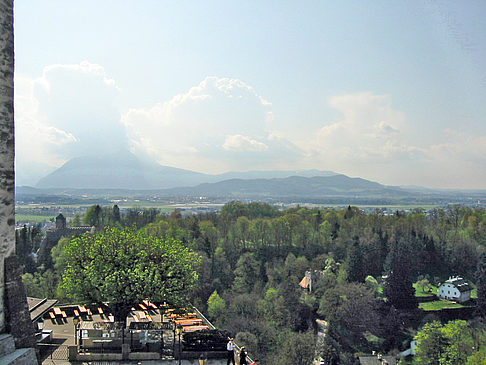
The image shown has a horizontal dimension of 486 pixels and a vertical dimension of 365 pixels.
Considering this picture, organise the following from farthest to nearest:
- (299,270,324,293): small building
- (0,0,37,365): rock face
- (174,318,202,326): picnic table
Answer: (299,270,324,293): small building < (174,318,202,326): picnic table < (0,0,37,365): rock face

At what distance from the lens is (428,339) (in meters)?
32.3

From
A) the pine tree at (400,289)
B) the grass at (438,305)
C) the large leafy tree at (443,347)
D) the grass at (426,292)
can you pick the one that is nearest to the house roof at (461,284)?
the grass at (438,305)

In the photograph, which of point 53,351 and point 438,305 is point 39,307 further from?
point 438,305

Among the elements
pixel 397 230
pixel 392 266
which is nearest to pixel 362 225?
pixel 397 230

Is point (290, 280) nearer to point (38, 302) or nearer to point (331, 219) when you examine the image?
point (331, 219)

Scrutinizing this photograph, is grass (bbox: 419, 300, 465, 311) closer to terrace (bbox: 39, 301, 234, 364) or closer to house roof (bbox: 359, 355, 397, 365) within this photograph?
house roof (bbox: 359, 355, 397, 365)

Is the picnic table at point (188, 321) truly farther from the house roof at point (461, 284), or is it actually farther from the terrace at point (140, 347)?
the house roof at point (461, 284)

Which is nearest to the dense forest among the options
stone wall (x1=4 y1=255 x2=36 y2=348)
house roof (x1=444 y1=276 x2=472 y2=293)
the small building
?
the small building

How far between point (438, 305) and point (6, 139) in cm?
4885

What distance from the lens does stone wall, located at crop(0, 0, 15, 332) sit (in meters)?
10.6

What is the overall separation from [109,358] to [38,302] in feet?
19.0

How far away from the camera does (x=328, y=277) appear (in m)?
48.3

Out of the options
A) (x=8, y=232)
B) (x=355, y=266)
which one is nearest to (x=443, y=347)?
(x=355, y=266)

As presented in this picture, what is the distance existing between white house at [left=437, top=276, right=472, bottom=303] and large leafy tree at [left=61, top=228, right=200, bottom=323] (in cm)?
4166
